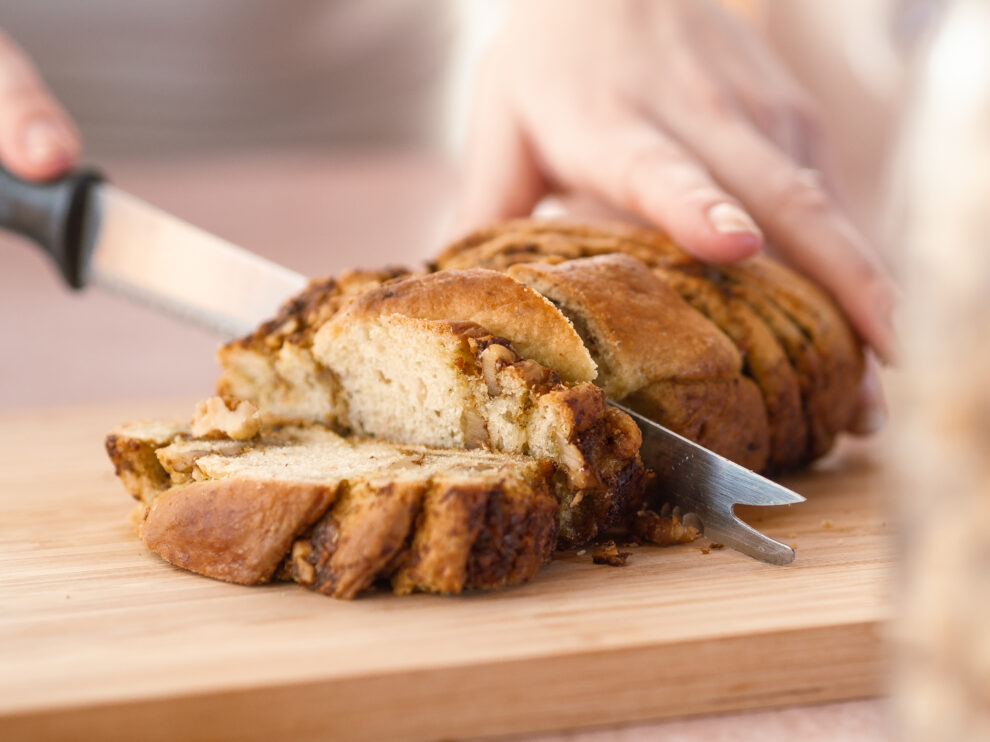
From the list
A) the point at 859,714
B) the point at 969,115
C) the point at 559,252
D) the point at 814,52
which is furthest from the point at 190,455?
the point at 814,52

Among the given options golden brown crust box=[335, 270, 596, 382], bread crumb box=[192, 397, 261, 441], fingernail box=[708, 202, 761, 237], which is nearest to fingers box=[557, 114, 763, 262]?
fingernail box=[708, 202, 761, 237]

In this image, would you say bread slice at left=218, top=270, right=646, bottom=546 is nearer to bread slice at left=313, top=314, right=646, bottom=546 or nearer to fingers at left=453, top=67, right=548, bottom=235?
bread slice at left=313, top=314, right=646, bottom=546

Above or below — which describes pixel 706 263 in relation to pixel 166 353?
above

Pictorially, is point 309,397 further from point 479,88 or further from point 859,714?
point 479,88

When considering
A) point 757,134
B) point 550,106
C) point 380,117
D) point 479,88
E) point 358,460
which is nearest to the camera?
point 358,460

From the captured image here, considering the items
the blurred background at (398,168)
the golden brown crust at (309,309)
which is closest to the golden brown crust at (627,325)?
the golden brown crust at (309,309)

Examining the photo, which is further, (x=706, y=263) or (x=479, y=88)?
(x=479, y=88)
